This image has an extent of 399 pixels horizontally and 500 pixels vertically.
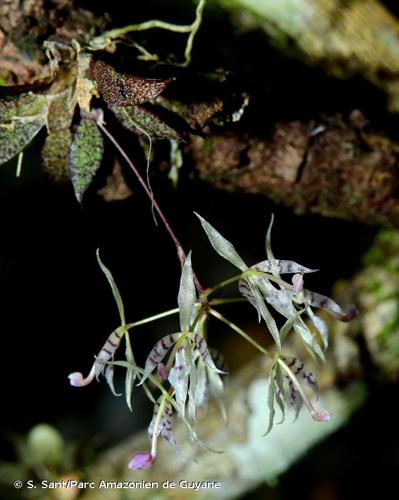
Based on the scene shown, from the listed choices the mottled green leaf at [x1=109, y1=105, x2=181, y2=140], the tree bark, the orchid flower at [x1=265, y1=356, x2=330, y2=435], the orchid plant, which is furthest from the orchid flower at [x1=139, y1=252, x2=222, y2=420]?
the tree bark

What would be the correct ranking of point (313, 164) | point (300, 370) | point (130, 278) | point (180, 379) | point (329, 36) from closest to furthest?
point (180, 379)
point (300, 370)
point (313, 164)
point (329, 36)
point (130, 278)

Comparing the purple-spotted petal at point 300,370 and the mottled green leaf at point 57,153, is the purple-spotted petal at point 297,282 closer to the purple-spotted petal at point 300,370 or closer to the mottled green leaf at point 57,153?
the purple-spotted petal at point 300,370

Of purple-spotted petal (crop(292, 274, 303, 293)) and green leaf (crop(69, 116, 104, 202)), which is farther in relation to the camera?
green leaf (crop(69, 116, 104, 202))

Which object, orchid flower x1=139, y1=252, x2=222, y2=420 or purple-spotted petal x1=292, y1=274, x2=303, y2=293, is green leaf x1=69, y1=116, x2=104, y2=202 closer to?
orchid flower x1=139, y1=252, x2=222, y2=420

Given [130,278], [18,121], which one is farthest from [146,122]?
[130,278]

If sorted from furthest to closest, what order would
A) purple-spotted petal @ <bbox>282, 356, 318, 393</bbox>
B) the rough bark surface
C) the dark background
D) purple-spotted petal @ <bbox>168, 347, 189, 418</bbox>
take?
the dark background, the rough bark surface, purple-spotted petal @ <bbox>282, 356, 318, 393</bbox>, purple-spotted petal @ <bbox>168, 347, 189, 418</bbox>

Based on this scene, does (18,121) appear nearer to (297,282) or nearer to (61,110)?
(61,110)
